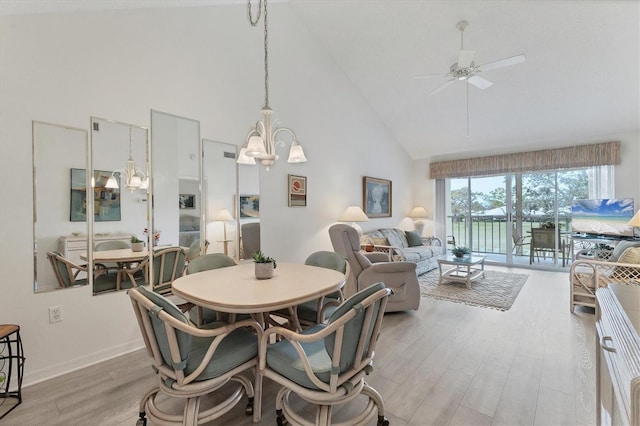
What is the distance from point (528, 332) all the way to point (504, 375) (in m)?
1.00

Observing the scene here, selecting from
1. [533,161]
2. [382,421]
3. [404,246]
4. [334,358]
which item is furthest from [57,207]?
[533,161]

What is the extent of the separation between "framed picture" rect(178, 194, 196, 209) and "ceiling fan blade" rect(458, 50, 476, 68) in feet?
10.2

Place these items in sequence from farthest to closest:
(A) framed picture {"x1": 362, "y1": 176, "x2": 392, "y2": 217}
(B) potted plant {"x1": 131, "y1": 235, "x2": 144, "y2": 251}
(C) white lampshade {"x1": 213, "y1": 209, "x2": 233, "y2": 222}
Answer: (A) framed picture {"x1": 362, "y1": 176, "x2": 392, "y2": 217}
(C) white lampshade {"x1": 213, "y1": 209, "x2": 233, "y2": 222}
(B) potted plant {"x1": 131, "y1": 235, "x2": 144, "y2": 251}

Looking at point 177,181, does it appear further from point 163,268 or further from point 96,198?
point 163,268

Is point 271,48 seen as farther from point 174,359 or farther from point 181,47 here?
point 174,359

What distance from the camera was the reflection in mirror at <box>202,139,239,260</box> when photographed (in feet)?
10.2

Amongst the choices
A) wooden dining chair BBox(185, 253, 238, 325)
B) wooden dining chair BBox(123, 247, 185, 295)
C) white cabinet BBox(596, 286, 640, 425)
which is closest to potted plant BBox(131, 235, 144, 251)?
wooden dining chair BBox(123, 247, 185, 295)

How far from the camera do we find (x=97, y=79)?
2.34 metres

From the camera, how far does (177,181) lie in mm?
2867

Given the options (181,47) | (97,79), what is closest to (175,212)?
(97,79)

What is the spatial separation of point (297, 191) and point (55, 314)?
8.95 feet

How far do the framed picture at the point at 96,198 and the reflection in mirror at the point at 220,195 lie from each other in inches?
32.1

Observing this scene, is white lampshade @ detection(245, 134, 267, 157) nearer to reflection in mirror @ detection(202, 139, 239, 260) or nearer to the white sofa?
reflection in mirror @ detection(202, 139, 239, 260)

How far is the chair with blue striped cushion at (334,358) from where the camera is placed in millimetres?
1288
